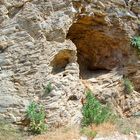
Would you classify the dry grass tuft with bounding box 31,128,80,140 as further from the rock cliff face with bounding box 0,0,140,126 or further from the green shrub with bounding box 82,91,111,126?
the green shrub with bounding box 82,91,111,126

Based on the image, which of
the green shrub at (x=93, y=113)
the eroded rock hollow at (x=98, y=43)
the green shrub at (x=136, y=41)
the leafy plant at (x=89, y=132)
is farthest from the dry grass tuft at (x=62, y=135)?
the green shrub at (x=136, y=41)

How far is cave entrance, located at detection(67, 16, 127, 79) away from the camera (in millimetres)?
14070

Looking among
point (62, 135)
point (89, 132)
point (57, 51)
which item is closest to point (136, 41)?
point (57, 51)

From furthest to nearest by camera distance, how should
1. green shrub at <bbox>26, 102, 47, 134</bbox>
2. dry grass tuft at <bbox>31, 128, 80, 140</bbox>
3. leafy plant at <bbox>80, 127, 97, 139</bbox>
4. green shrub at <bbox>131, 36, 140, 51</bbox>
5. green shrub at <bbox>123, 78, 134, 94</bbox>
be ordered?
green shrub at <bbox>123, 78, 134, 94</bbox>, green shrub at <bbox>131, 36, 140, 51</bbox>, green shrub at <bbox>26, 102, 47, 134</bbox>, leafy plant at <bbox>80, 127, 97, 139</bbox>, dry grass tuft at <bbox>31, 128, 80, 140</bbox>

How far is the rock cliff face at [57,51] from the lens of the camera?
1145 cm

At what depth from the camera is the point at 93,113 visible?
37.9 ft

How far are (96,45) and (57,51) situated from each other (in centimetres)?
316

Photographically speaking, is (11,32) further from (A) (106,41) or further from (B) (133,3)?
(B) (133,3)

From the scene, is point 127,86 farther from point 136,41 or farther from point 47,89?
point 47,89

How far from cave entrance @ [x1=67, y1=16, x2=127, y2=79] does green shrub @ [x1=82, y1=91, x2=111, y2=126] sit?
9.44ft

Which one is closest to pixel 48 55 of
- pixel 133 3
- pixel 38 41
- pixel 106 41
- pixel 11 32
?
pixel 38 41

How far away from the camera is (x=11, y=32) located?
1195 centimetres

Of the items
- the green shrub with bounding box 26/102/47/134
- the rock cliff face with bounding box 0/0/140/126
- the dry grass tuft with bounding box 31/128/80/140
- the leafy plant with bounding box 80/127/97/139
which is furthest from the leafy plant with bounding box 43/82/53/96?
the leafy plant with bounding box 80/127/97/139

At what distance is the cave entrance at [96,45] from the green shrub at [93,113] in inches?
113
